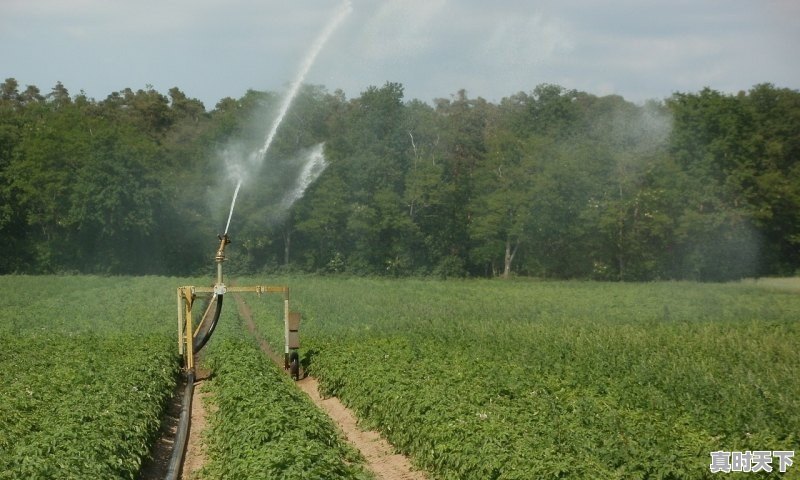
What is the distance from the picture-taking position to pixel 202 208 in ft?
217

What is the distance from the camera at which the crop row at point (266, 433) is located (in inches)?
429

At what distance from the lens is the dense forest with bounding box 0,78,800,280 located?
222 ft

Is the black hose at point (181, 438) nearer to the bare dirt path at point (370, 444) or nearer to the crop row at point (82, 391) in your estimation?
the crop row at point (82, 391)

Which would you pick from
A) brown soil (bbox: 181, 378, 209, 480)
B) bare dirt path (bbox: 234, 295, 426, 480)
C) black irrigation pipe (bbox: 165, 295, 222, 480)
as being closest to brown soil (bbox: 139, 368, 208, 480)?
brown soil (bbox: 181, 378, 209, 480)

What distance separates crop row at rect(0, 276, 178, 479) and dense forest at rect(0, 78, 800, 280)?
34.2 meters

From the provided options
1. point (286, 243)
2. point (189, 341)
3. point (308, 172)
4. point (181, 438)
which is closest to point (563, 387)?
point (181, 438)

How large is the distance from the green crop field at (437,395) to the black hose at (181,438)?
438 millimetres

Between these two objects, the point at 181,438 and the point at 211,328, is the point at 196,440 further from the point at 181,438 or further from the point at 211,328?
the point at 211,328

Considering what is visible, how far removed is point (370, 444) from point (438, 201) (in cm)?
5744

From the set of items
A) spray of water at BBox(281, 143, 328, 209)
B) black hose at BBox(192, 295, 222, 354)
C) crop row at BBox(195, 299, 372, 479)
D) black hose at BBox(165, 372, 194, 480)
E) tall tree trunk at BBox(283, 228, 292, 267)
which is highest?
spray of water at BBox(281, 143, 328, 209)

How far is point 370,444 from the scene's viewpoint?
1533cm

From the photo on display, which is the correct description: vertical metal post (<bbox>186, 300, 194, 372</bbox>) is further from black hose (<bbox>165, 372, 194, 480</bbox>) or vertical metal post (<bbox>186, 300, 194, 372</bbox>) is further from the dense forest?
the dense forest

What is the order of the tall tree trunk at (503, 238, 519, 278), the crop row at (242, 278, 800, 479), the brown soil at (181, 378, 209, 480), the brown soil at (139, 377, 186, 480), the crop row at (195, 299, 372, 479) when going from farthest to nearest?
the tall tree trunk at (503, 238, 519, 278), the brown soil at (181, 378, 209, 480), the brown soil at (139, 377, 186, 480), the crop row at (195, 299, 372, 479), the crop row at (242, 278, 800, 479)

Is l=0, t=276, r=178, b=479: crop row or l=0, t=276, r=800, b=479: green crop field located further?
l=0, t=276, r=178, b=479: crop row
